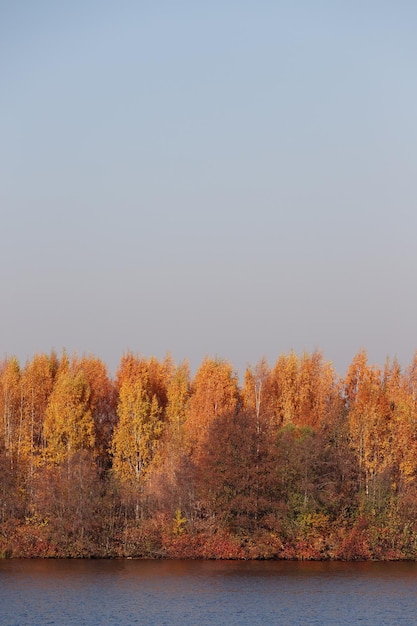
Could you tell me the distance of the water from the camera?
49.1m

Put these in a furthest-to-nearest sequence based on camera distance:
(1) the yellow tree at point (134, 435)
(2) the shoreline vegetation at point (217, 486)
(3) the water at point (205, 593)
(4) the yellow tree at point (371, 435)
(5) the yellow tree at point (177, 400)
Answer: (5) the yellow tree at point (177, 400)
(1) the yellow tree at point (134, 435)
(4) the yellow tree at point (371, 435)
(2) the shoreline vegetation at point (217, 486)
(3) the water at point (205, 593)

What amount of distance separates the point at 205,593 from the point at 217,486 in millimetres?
17000

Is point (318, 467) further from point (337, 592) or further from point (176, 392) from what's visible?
point (176, 392)

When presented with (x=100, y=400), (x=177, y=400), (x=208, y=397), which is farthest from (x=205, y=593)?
(x=100, y=400)

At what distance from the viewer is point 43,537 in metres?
72.8

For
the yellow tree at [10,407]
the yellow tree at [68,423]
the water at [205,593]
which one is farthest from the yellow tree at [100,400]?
the water at [205,593]

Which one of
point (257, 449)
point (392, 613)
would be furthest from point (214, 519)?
point (392, 613)

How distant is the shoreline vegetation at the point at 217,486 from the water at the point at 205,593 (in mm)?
2991

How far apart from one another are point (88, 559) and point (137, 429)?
55.1 feet

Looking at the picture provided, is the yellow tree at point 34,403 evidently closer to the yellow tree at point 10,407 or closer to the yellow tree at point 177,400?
the yellow tree at point 10,407

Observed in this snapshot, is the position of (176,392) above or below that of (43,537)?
above

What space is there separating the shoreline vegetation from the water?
118 inches

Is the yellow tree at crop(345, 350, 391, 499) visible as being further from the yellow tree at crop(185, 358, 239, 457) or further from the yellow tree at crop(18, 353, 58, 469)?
the yellow tree at crop(18, 353, 58, 469)

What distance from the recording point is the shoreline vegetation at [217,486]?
72.5 meters
